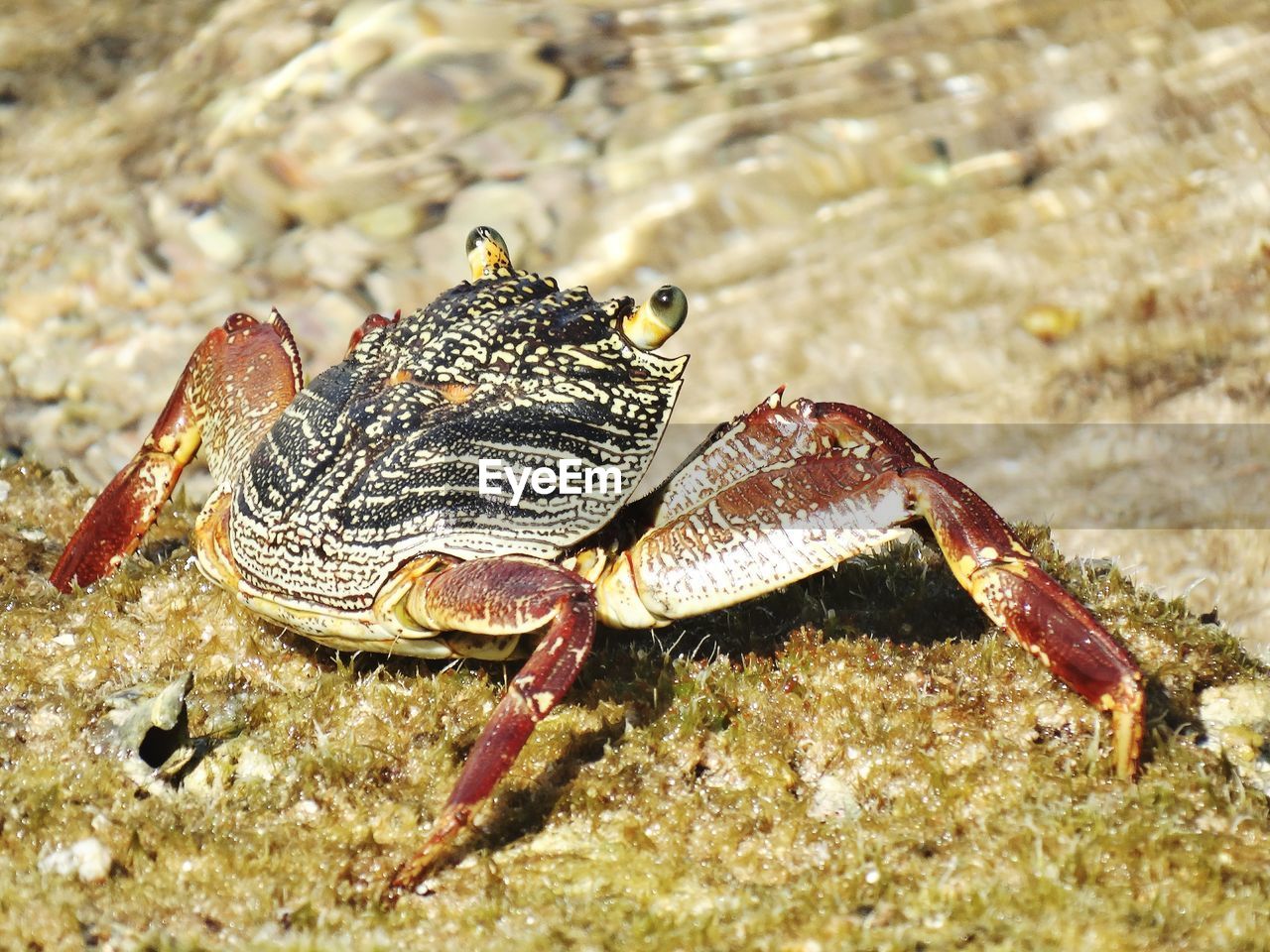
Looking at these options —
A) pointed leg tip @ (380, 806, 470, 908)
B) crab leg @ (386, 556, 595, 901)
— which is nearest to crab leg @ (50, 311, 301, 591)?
crab leg @ (386, 556, 595, 901)

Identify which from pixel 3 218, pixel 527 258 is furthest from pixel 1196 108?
pixel 3 218

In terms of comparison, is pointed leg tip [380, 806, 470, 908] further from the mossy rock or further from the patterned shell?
the patterned shell

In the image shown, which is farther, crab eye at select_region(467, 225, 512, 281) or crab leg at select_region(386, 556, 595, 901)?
crab eye at select_region(467, 225, 512, 281)

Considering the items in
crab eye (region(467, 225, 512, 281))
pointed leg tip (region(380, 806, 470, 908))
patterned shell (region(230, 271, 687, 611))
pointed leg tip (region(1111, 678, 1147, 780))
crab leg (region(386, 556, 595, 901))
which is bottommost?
pointed leg tip (region(1111, 678, 1147, 780))

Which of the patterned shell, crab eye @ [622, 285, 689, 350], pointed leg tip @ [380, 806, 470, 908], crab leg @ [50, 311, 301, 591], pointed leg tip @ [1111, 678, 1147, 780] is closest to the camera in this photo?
pointed leg tip @ [380, 806, 470, 908]

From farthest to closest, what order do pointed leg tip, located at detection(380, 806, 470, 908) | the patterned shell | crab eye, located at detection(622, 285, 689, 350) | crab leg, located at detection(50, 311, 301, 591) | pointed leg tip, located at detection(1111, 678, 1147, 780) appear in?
crab leg, located at detection(50, 311, 301, 591) < crab eye, located at detection(622, 285, 689, 350) < the patterned shell < pointed leg tip, located at detection(1111, 678, 1147, 780) < pointed leg tip, located at detection(380, 806, 470, 908)

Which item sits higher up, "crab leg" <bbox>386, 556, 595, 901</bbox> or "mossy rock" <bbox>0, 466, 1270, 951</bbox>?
"crab leg" <bbox>386, 556, 595, 901</bbox>

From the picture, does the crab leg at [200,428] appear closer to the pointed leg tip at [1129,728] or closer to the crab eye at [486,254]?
the crab eye at [486,254]
